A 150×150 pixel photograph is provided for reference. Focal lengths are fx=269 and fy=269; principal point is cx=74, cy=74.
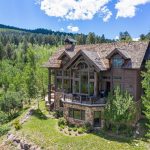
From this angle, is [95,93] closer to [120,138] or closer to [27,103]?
[120,138]

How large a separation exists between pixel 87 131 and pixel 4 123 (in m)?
18.9

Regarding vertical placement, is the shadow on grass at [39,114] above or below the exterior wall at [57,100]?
below

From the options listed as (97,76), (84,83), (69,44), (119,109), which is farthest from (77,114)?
(69,44)

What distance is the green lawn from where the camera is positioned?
3416 cm

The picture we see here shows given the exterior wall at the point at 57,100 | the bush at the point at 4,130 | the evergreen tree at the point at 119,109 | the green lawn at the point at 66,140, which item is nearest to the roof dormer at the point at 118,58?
the evergreen tree at the point at 119,109

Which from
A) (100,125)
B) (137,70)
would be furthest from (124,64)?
(100,125)

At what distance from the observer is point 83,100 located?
40.9 meters

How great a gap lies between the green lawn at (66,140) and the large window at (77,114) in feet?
10.2

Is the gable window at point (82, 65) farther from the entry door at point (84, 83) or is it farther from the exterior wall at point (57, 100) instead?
the exterior wall at point (57, 100)

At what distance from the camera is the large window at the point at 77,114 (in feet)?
133

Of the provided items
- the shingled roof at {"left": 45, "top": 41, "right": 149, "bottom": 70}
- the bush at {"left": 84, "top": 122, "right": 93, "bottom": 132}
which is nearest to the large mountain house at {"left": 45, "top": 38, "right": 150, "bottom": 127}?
the shingled roof at {"left": 45, "top": 41, "right": 149, "bottom": 70}

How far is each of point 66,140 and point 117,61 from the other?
13.6 m

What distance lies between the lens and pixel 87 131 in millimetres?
38750

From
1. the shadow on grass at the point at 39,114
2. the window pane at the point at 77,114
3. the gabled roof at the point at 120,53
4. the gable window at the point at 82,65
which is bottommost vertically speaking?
the shadow on grass at the point at 39,114
